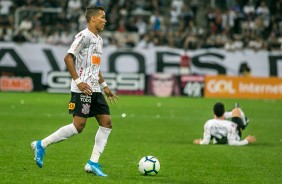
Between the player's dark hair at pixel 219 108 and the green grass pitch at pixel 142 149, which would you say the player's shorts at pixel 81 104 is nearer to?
the green grass pitch at pixel 142 149

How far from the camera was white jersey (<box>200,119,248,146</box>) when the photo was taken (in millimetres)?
15357

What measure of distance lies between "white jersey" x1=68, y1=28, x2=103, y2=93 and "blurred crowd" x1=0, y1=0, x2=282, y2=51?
79.8ft

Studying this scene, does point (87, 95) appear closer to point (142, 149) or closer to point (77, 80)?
point (77, 80)

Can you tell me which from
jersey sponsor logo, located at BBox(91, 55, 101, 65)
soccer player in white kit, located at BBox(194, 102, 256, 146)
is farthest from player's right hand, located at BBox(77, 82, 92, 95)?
soccer player in white kit, located at BBox(194, 102, 256, 146)

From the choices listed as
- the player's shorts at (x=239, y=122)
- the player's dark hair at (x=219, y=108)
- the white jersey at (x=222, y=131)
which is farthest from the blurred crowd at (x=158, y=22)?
the player's dark hair at (x=219, y=108)

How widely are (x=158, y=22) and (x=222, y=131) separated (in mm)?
23556

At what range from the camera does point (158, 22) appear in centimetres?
3878

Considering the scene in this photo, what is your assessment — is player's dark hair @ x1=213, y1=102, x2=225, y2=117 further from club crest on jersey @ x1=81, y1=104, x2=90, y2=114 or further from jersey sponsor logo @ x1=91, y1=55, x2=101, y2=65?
club crest on jersey @ x1=81, y1=104, x2=90, y2=114

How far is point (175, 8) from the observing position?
40.2 m

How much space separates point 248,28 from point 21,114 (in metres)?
18.8

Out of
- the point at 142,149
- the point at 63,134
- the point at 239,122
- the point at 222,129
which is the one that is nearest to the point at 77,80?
the point at 63,134

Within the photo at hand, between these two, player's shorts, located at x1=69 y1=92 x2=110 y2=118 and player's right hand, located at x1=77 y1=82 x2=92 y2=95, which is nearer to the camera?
player's right hand, located at x1=77 y1=82 x2=92 y2=95

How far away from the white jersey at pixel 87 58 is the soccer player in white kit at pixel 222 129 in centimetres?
479

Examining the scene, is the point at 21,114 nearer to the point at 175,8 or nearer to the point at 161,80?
the point at 161,80
